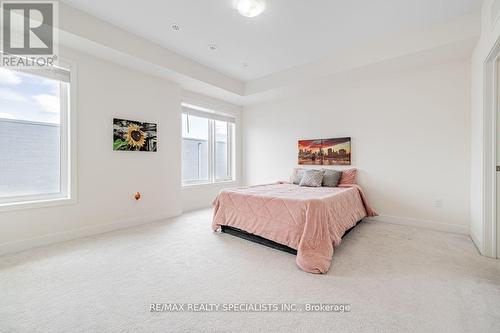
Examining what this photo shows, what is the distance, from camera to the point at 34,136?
2.74m

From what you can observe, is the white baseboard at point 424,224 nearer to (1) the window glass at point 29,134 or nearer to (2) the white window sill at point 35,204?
(2) the white window sill at point 35,204

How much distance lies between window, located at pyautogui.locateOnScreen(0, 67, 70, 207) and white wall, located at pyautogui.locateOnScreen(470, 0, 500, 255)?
4883mm

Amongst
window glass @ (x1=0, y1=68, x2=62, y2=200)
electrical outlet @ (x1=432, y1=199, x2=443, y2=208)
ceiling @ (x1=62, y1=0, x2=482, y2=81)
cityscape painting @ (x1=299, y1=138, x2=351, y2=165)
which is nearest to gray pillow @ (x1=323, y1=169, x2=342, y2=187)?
cityscape painting @ (x1=299, y1=138, x2=351, y2=165)

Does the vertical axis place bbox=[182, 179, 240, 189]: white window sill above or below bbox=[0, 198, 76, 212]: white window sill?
above

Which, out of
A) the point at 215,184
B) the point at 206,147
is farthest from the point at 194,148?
the point at 215,184

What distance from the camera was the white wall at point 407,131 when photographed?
3162mm

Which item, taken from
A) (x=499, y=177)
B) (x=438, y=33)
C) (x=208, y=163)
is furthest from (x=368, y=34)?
(x=208, y=163)

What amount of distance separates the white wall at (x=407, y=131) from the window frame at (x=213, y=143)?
5.93ft

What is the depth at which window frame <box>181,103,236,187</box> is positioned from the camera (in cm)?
468

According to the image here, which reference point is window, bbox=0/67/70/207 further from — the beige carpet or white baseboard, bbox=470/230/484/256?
white baseboard, bbox=470/230/484/256

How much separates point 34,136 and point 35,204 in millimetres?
839

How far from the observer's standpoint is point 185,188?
14.7ft

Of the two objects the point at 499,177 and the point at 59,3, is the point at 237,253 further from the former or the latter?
the point at 59,3

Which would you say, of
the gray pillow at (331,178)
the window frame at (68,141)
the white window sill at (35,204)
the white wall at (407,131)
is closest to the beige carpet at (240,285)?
the white window sill at (35,204)
